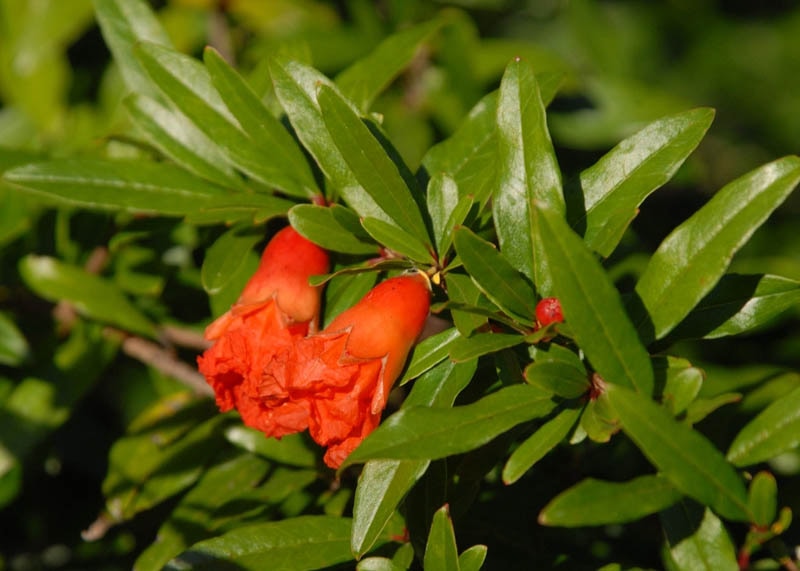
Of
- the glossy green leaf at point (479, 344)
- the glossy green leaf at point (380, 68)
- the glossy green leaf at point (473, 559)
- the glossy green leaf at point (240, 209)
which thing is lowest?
the glossy green leaf at point (473, 559)

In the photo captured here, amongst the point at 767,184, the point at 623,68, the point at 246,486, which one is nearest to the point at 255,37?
the point at 623,68

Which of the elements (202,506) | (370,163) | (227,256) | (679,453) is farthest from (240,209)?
(679,453)

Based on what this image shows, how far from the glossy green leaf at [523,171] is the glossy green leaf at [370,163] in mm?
92

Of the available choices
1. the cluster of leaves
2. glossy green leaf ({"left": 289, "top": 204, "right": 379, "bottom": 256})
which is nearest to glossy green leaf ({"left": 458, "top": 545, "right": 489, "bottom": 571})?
the cluster of leaves

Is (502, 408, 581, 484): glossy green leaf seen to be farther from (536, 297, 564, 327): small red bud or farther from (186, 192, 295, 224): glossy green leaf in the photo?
(186, 192, 295, 224): glossy green leaf

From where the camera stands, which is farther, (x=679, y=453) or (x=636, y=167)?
(x=636, y=167)

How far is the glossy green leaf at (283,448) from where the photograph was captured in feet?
3.78

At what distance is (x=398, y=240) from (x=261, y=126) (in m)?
0.25

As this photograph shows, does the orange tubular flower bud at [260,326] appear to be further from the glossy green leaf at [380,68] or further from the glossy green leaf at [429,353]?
the glossy green leaf at [380,68]

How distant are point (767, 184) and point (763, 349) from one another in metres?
1.19

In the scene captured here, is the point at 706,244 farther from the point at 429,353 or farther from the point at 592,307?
the point at 429,353

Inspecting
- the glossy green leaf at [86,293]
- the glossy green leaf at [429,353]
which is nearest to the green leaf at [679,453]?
the glossy green leaf at [429,353]

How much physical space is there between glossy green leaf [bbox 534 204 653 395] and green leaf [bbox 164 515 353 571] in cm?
37

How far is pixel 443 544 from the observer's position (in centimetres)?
86
